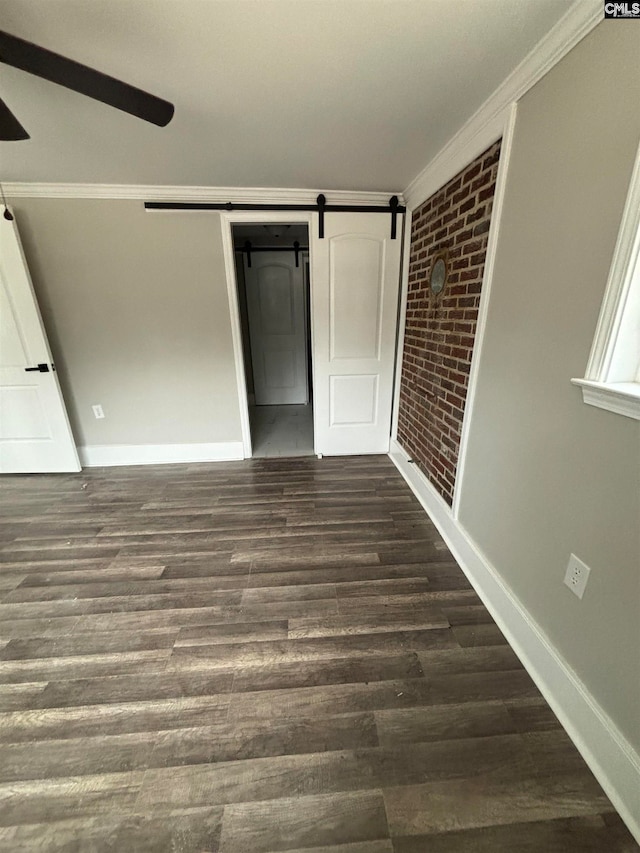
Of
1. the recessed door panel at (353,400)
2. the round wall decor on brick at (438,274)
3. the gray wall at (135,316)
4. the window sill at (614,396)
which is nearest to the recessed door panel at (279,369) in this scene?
the gray wall at (135,316)

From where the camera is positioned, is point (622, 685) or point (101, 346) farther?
point (101, 346)

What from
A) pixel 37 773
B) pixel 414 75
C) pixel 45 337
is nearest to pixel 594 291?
pixel 414 75

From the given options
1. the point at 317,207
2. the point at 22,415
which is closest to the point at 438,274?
the point at 317,207

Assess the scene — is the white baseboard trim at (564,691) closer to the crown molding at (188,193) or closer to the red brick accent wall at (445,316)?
the red brick accent wall at (445,316)

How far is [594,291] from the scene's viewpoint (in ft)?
3.18

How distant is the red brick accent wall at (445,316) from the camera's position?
5.22ft

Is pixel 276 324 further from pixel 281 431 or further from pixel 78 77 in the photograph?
pixel 78 77

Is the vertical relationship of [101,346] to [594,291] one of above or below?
below

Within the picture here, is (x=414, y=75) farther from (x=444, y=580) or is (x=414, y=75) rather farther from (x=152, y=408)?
(x=152, y=408)

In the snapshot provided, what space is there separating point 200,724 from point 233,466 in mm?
1962

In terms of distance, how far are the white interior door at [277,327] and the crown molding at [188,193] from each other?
193cm

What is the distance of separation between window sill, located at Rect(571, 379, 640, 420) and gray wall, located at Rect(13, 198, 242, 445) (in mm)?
2443

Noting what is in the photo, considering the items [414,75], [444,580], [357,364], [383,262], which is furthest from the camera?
[357,364]

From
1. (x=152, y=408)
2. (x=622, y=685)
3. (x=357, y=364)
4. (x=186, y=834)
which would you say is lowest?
(x=186, y=834)
